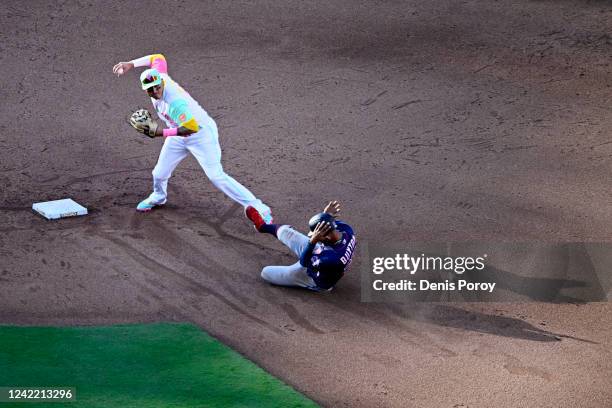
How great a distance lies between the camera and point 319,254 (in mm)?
8812

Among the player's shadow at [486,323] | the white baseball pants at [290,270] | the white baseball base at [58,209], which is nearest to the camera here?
the player's shadow at [486,323]

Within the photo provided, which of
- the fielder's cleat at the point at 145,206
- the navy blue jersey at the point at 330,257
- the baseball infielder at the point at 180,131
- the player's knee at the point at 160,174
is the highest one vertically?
the baseball infielder at the point at 180,131

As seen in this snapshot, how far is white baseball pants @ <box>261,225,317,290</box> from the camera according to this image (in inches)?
360

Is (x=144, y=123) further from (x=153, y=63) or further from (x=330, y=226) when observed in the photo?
(x=330, y=226)

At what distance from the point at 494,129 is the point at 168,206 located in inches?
192

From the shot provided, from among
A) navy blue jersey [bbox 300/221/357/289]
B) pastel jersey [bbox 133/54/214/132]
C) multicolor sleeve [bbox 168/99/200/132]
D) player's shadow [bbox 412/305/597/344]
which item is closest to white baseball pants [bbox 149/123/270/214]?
pastel jersey [bbox 133/54/214/132]

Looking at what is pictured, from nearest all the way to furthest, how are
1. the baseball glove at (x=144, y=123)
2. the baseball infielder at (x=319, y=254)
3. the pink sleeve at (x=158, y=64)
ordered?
the baseball infielder at (x=319, y=254) < the baseball glove at (x=144, y=123) < the pink sleeve at (x=158, y=64)

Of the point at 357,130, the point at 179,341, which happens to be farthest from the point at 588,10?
the point at 179,341

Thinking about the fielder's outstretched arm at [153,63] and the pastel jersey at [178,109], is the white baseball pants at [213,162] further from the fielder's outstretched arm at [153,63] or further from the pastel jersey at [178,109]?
the fielder's outstretched arm at [153,63]

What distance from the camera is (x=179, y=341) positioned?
8383 millimetres

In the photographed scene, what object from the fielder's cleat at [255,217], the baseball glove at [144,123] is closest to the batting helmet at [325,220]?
the fielder's cleat at [255,217]

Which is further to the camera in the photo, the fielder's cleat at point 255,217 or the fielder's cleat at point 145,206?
the fielder's cleat at point 145,206

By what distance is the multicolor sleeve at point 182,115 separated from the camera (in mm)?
9836

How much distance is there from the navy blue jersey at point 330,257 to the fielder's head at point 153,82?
2.52 m
